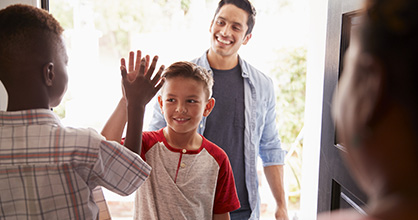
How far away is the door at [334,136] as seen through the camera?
1.25 metres

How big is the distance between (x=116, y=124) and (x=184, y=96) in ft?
0.85

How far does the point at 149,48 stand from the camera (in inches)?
168

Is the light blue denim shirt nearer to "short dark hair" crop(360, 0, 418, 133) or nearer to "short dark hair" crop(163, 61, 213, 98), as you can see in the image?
"short dark hair" crop(163, 61, 213, 98)

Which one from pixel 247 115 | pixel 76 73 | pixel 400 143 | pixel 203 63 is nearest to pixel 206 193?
pixel 247 115

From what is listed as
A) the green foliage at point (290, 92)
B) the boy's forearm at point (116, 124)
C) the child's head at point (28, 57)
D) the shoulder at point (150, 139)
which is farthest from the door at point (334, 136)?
the green foliage at point (290, 92)

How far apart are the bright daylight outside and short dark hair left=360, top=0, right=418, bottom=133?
383 centimetres

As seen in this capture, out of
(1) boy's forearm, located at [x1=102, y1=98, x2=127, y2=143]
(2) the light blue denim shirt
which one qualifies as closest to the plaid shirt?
(1) boy's forearm, located at [x1=102, y1=98, x2=127, y2=143]

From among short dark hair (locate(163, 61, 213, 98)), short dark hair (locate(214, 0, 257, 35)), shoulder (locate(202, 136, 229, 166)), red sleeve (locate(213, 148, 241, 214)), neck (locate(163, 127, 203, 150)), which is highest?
short dark hair (locate(214, 0, 257, 35))

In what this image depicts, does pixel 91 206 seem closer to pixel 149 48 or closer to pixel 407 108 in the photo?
pixel 407 108

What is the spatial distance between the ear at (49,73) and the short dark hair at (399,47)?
29.8 inches

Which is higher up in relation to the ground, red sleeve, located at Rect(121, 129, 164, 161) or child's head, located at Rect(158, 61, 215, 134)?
child's head, located at Rect(158, 61, 215, 134)

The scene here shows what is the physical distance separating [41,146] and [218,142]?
37.8 inches

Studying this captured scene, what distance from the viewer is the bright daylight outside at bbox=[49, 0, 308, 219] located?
4.03 meters

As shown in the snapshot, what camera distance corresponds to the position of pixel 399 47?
27 cm
